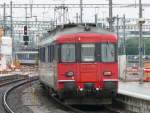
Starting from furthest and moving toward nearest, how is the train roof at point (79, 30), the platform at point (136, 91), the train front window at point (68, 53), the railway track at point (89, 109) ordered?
the train roof at point (79, 30) < the train front window at point (68, 53) < the railway track at point (89, 109) < the platform at point (136, 91)

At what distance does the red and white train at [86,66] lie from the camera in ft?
68.8

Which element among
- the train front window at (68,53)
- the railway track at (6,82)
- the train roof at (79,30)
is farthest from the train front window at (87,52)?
the railway track at (6,82)

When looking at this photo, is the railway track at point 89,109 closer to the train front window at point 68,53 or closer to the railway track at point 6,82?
the train front window at point 68,53

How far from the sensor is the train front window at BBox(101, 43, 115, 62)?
2132 centimetres

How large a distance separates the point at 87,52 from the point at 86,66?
56cm

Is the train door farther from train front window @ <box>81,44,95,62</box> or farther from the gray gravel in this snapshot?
the gray gravel

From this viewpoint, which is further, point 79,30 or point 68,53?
point 79,30

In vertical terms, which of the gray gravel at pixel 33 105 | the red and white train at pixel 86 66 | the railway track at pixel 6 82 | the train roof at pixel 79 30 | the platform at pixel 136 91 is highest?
the train roof at pixel 79 30

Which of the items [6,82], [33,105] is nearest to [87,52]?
[33,105]

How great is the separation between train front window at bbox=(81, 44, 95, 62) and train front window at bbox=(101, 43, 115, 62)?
37 centimetres

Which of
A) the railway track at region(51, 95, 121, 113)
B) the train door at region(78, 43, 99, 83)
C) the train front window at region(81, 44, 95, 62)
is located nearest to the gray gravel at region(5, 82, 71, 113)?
the railway track at region(51, 95, 121, 113)

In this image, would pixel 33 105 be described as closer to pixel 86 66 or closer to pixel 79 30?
pixel 86 66

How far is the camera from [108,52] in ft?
70.2

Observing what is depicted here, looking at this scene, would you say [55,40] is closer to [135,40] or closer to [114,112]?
[114,112]
